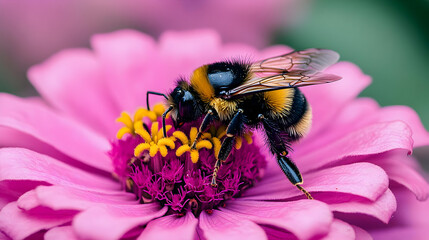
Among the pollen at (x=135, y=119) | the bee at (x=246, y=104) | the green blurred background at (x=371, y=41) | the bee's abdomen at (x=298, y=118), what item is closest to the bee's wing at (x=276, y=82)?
the bee at (x=246, y=104)

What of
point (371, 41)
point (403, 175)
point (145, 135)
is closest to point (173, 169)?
point (145, 135)

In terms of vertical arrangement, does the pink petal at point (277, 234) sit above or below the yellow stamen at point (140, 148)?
below

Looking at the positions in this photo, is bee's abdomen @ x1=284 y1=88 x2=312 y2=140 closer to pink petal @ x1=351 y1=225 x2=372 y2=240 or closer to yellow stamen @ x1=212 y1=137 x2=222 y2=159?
yellow stamen @ x1=212 y1=137 x2=222 y2=159

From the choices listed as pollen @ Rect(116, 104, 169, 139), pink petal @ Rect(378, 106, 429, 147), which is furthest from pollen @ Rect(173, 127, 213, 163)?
pink petal @ Rect(378, 106, 429, 147)

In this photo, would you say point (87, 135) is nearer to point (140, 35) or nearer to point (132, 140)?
point (132, 140)

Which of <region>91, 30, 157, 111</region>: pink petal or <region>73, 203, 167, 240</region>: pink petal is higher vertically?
<region>91, 30, 157, 111</region>: pink petal

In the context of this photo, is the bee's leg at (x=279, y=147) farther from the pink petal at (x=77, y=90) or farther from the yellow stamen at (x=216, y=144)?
the pink petal at (x=77, y=90)

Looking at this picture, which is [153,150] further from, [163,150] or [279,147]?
[279,147]
